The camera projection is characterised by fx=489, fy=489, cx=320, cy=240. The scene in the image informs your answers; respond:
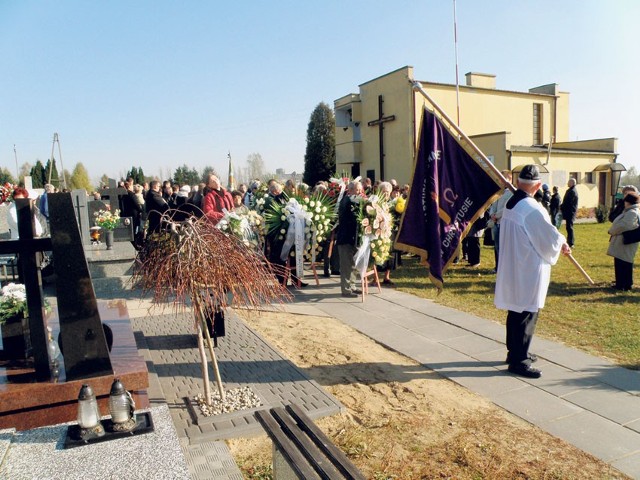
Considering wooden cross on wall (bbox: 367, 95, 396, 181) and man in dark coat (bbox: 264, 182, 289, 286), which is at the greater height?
wooden cross on wall (bbox: 367, 95, 396, 181)

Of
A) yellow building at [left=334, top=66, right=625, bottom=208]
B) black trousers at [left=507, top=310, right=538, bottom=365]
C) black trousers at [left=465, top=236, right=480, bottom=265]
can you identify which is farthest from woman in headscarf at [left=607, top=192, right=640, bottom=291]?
yellow building at [left=334, top=66, right=625, bottom=208]

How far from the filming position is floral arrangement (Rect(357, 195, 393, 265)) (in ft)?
28.7

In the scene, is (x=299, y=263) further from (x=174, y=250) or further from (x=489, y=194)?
(x=174, y=250)

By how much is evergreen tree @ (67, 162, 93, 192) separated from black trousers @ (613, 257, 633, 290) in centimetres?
5474

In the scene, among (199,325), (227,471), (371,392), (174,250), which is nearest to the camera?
(227,471)

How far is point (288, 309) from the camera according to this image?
829 centimetres

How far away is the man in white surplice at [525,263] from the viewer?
5023 mm

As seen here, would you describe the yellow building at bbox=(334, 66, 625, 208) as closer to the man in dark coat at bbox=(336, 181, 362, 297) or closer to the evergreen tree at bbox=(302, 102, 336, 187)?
the evergreen tree at bbox=(302, 102, 336, 187)

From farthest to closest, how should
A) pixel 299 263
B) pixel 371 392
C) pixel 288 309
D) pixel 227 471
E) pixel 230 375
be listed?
pixel 299 263, pixel 288 309, pixel 230 375, pixel 371 392, pixel 227 471

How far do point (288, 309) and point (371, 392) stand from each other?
355cm

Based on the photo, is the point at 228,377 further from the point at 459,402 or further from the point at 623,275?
the point at 623,275

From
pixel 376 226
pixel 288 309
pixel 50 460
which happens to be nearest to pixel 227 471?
pixel 50 460

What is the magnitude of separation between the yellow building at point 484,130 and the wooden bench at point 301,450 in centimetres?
2457

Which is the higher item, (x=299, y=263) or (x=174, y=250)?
(x=174, y=250)
